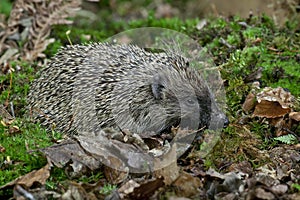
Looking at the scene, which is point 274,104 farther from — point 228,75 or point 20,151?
point 20,151

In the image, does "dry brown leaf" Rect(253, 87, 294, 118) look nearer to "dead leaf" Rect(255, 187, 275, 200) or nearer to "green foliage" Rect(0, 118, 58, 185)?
"dead leaf" Rect(255, 187, 275, 200)

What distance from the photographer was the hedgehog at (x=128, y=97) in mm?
7242

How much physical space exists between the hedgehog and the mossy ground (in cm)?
40

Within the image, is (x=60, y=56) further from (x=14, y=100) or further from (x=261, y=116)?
(x=261, y=116)

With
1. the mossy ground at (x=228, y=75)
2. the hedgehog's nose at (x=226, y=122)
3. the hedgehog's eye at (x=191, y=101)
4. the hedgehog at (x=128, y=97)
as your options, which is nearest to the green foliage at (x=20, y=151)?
the mossy ground at (x=228, y=75)

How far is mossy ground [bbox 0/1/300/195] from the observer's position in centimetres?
648

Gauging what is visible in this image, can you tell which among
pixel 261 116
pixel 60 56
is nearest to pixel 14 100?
pixel 60 56

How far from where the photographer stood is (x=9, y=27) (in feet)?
34.5

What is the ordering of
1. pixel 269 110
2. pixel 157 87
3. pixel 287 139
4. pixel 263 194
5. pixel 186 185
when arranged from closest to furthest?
1. pixel 263 194
2. pixel 186 185
3. pixel 287 139
4. pixel 157 87
5. pixel 269 110

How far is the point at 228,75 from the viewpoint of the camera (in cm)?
844

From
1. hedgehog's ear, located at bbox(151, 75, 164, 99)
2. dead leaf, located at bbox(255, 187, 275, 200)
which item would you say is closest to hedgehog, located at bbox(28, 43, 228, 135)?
hedgehog's ear, located at bbox(151, 75, 164, 99)

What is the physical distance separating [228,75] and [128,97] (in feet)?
6.00

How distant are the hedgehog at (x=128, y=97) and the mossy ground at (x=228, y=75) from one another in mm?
396

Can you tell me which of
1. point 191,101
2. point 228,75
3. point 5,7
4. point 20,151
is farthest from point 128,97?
point 5,7
